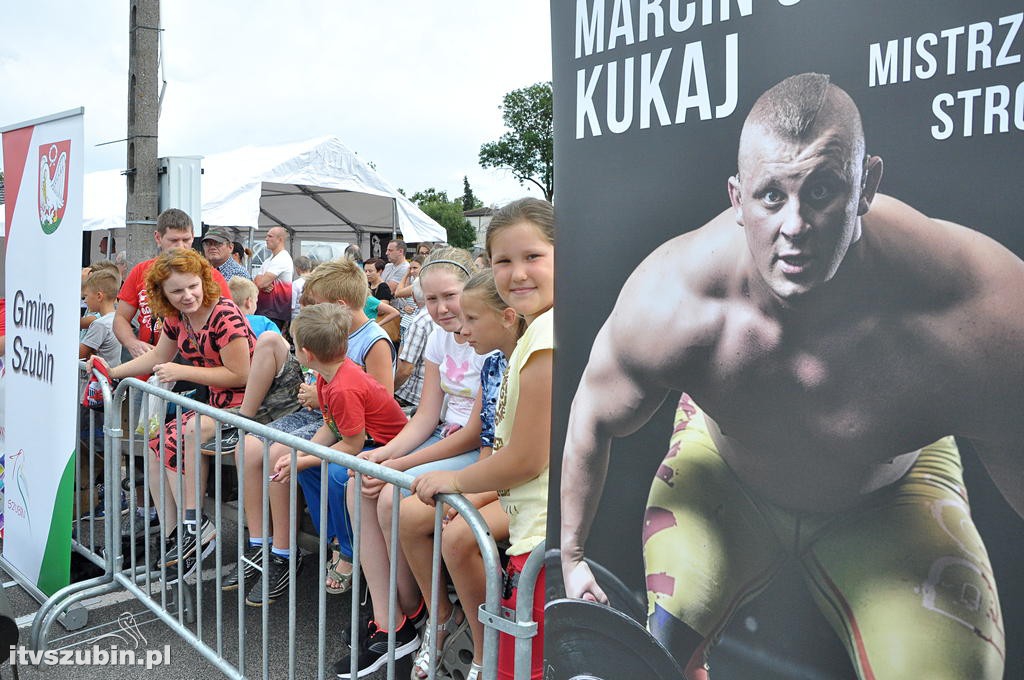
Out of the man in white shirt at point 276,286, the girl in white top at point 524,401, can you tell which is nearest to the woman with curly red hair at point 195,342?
the girl in white top at point 524,401

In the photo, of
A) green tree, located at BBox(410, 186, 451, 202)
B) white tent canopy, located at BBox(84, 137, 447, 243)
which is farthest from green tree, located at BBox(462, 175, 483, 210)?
white tent canopy, located at BBox(84, 137, 447, 243)

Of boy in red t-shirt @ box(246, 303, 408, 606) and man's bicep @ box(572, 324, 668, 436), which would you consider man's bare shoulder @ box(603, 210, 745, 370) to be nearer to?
man's bicep @ box(572, 324, 668, 436)

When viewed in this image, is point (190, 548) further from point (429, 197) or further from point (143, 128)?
point (429, 197)

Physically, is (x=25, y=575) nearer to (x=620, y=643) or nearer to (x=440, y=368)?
(x=440, y=368)

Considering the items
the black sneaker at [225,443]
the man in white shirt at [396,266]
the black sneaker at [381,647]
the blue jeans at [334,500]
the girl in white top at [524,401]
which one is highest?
the man in white shirt at [396,266]

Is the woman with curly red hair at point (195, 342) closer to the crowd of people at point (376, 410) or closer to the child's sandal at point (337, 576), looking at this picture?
the crowd of people at point (376, 410)

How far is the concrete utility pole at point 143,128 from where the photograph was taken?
6.34 metres

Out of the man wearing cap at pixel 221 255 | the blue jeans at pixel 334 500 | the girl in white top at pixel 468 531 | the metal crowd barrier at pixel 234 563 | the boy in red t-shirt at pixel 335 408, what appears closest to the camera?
the metal crowd barrier at pixel 234 563

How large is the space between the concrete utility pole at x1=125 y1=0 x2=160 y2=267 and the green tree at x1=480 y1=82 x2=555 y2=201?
65058 millimetres

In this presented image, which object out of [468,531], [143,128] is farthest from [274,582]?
[143,128]

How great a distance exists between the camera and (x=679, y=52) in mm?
1327

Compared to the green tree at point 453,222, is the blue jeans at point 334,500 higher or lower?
lower

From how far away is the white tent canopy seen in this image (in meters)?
11.6

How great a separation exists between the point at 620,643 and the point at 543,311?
964 millimetres
